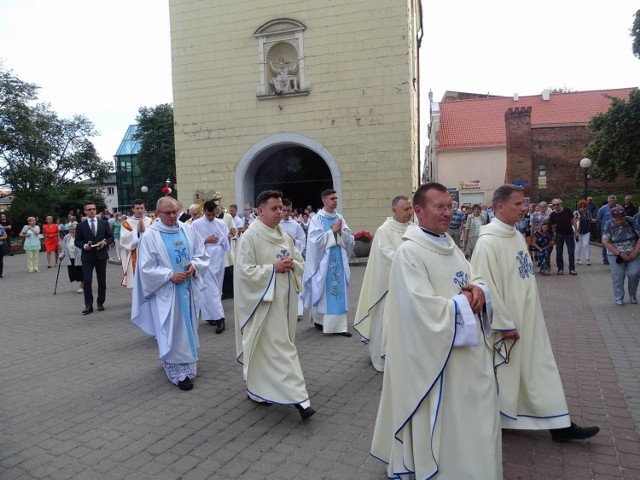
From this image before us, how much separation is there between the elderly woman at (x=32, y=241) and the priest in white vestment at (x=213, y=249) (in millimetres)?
11289

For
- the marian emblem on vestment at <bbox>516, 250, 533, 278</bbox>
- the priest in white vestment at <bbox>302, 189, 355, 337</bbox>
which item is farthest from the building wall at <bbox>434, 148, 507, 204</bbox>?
the marian emblem on vestment at <bbox>516, 250, 533, 278</bbox>

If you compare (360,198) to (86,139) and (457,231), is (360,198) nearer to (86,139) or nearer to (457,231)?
(457,231)

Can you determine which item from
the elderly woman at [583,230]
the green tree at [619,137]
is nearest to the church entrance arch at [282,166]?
the elderly woman at [583,230]

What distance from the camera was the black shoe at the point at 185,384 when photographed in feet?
18.1

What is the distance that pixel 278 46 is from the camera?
18.7 metres

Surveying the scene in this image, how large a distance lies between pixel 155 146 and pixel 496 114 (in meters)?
31.9

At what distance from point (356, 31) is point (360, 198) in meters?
5.65

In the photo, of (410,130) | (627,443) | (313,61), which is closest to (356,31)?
(313,61)

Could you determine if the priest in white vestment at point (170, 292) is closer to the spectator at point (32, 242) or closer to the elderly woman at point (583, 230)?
the elderly woman at point (583, 230)

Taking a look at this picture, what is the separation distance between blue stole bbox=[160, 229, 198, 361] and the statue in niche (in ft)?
43.6

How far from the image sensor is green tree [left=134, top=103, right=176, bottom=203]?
164 feet

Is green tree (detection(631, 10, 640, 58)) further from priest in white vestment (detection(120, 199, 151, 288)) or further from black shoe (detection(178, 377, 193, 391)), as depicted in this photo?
black shoe (detection(178, 377, 193, 391))

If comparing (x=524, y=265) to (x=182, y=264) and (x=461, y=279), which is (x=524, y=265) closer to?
(x=461, y=279)

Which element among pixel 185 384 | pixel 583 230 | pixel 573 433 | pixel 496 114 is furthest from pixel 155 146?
pixel 573 433
